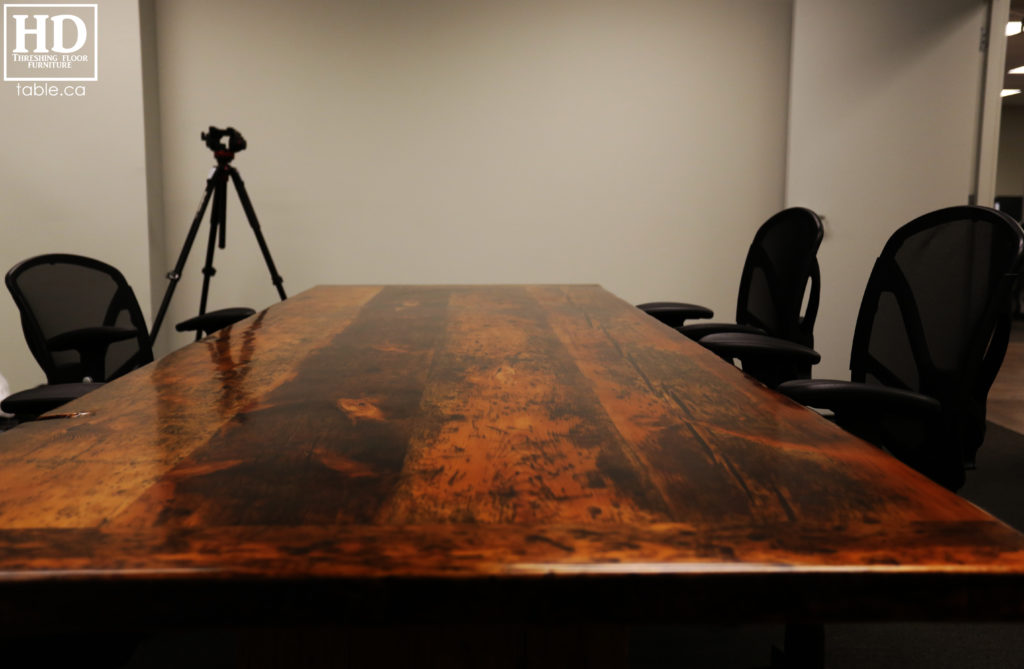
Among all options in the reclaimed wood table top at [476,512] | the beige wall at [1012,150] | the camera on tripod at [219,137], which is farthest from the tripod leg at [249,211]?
the beige wall at [1012,150]

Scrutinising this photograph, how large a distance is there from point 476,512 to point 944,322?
49.7 inches

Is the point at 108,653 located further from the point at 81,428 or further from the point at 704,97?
the point at 704,97

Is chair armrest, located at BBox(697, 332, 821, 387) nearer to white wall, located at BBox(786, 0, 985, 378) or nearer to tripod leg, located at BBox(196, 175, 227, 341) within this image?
white wall, located at BBox(786, 0, 985, 378)

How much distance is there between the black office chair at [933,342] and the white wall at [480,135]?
2.93 meters

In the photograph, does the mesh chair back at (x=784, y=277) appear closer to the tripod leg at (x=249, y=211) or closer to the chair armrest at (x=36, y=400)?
the chair armrest at (x=36, y=400)

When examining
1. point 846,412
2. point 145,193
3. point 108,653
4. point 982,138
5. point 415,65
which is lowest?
point 108,653

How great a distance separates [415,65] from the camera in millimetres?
4547

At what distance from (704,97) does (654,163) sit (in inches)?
18.3

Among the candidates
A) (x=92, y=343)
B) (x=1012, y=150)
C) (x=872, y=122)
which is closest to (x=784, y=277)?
(x=92, y=343)

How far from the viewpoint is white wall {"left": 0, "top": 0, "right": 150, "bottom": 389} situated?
432 cm

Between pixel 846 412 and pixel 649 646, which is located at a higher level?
pixel 846 412

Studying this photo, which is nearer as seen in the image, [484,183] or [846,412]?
[846,412]

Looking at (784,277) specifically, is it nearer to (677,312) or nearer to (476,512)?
(677,312)

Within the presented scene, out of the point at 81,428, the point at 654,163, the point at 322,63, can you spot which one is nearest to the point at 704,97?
the point at 654,163
